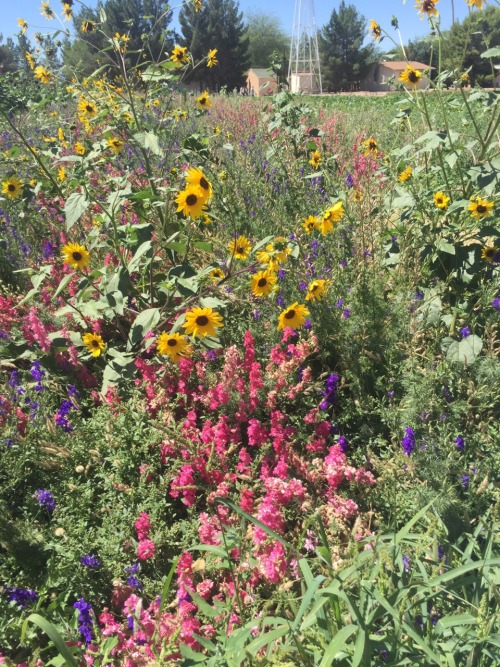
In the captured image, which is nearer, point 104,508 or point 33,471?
point 104,508

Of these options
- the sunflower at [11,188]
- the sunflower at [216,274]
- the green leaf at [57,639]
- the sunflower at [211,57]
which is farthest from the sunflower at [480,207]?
the sunflower at [11,188]

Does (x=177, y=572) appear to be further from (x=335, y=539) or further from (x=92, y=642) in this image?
(x=335, y=539)

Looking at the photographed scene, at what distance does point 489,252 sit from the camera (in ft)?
8.75

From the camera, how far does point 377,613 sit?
1.14 m

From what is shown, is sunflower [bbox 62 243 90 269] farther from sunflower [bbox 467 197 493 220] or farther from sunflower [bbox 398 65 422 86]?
sunflower [bbox 398 65 422 86]

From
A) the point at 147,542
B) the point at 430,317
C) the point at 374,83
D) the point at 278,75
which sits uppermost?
the point at 374,83

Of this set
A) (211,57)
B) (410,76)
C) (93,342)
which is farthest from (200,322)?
(211,57)

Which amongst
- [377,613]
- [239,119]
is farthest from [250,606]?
[239,119]

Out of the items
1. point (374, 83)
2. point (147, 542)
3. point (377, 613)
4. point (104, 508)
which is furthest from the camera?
point (374, 83)

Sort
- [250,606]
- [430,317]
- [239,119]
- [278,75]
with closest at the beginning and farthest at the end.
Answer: [250,606], [430,317], [278,75], [239,119]

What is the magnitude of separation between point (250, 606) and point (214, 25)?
5957 centimetres

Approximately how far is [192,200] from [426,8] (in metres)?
1.99

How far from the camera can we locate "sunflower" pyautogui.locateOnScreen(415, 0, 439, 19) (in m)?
2.78

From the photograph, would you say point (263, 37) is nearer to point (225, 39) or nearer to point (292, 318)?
point (225, 39)
